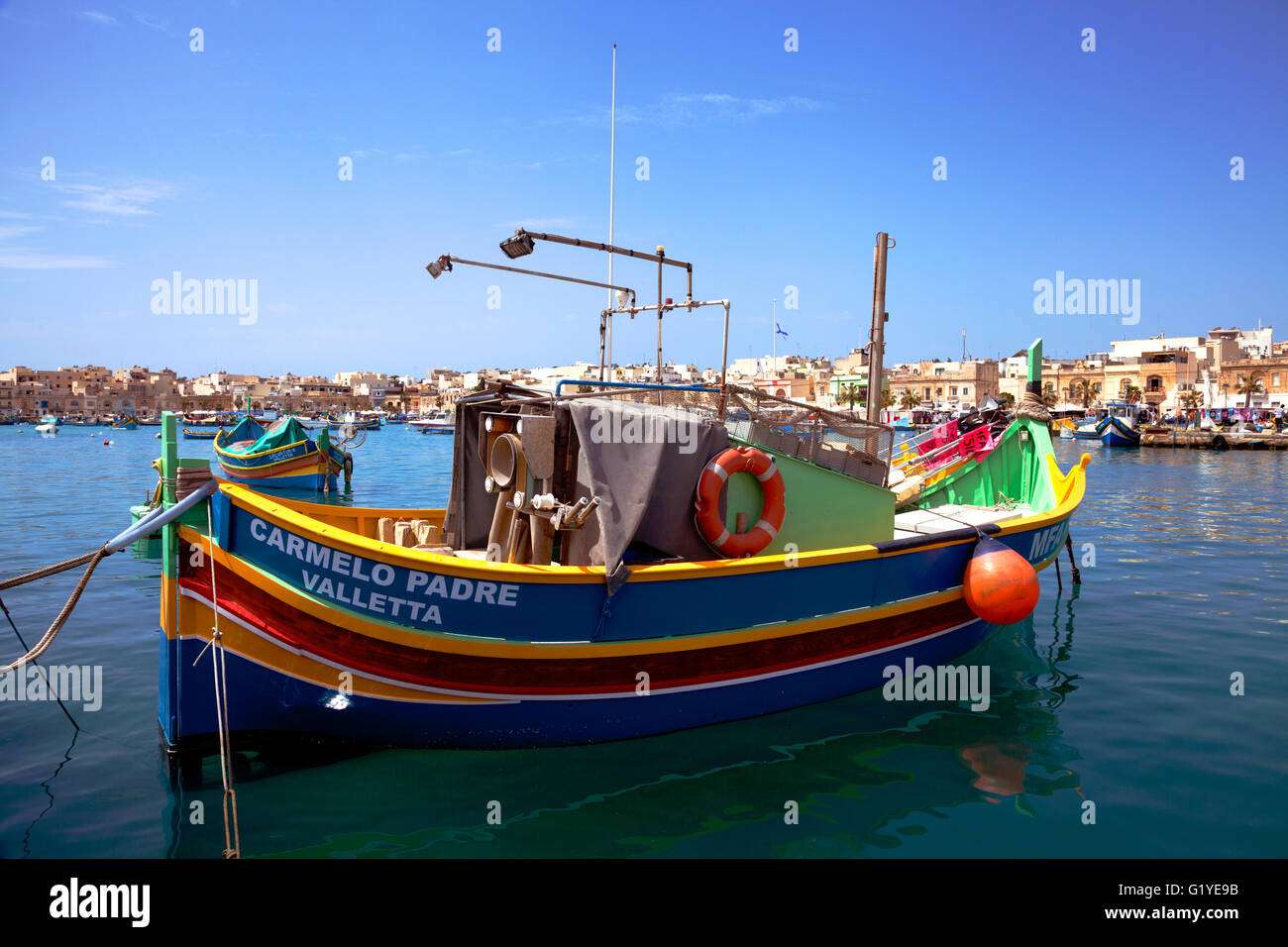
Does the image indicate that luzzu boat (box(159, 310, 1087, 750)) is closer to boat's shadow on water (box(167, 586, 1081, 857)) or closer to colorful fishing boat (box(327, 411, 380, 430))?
boat's shadow on water (box(167, 586, 1081, 857))

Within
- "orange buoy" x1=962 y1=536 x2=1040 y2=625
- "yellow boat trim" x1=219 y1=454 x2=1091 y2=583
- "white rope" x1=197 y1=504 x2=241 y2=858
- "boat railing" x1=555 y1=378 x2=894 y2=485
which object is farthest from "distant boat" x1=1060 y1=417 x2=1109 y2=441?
"white rope" x1=197 y1=504 x2=241 y2=858

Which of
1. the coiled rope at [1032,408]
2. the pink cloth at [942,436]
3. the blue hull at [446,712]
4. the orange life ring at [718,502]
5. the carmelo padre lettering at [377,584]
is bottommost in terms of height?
the blue hull at [446,712]

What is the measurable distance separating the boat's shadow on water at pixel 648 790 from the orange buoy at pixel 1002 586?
1.06 m

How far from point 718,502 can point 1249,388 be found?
8689cm

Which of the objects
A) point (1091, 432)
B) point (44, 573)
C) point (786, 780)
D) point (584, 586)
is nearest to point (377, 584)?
point (584, 586)

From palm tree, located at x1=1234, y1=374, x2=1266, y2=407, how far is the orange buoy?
81.5 m

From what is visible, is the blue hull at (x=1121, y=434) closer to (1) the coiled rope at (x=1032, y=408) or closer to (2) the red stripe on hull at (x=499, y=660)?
(1) the coiled rope at (x=1032, y=408)

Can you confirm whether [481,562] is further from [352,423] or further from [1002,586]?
[352,423]

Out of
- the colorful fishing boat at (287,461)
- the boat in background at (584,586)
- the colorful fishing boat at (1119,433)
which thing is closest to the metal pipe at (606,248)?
the boat in background at (584,586)

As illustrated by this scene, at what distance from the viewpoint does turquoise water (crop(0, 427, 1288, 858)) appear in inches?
202

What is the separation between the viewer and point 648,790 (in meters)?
5.73

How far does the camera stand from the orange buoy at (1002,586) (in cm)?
740
